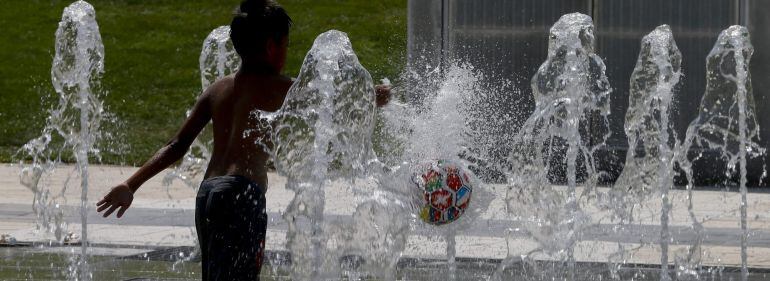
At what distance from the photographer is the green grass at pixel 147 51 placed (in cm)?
1670

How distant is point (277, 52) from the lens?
A: 466 centimetres

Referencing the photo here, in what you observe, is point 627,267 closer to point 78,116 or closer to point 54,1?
point 78,116

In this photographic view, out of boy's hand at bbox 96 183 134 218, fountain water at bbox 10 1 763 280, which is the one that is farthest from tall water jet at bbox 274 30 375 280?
boy's hand at bbox 96 183 134 218

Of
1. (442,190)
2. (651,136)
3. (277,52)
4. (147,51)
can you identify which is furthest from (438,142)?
(147,51)

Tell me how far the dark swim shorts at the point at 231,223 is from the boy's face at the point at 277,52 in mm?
405

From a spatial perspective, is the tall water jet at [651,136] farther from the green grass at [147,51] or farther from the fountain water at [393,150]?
the green grass at [147,51]

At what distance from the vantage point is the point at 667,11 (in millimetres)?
13062

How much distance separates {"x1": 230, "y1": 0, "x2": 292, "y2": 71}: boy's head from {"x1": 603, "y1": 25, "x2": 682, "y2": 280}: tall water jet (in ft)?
9.15

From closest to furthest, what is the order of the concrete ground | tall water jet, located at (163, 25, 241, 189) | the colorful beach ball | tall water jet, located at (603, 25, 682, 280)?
the colorful beach ball, tall water jet, located at (603, 25, 682, 280), the concrete ground, tall water jet, located at (163, 25, 241, 189)

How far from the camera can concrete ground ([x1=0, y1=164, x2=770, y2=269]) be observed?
8.68m

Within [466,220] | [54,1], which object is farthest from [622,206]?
[54,1]

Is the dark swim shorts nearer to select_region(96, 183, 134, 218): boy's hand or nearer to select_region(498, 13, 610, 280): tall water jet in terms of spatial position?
select_region(96, 183, 134, 218): boy's hand

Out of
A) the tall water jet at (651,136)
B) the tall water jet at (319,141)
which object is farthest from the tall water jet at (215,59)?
the tall water jet at (319,141)

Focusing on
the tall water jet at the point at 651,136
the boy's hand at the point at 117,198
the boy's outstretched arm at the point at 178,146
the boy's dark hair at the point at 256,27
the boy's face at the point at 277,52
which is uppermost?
the boy's dark hair at the point at 256,27
